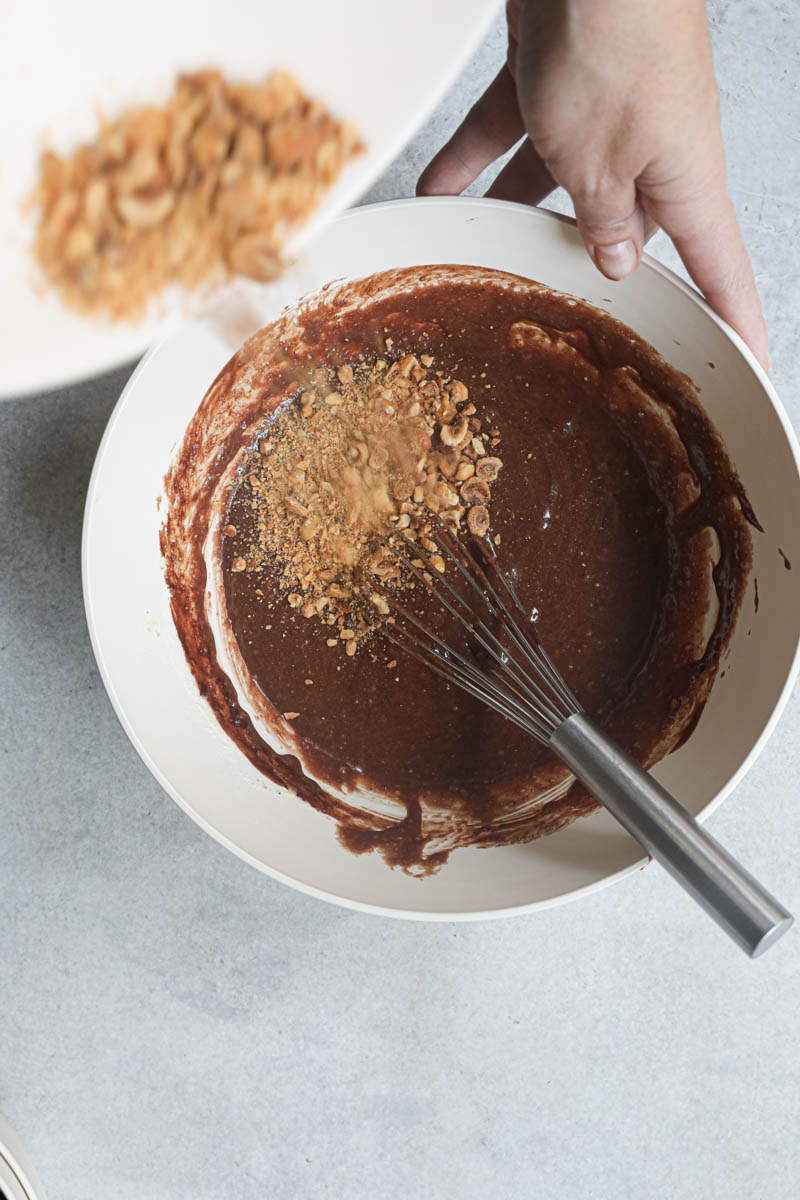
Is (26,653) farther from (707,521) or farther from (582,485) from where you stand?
(707,521)

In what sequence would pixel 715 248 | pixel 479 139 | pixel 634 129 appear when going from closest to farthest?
pixel 634 129 < pixel 715 248 < pixel 479 139

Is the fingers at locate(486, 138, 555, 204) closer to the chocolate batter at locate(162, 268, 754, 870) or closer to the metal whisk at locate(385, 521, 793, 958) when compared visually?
the chocolate batter at locate(162, 268, 754, 870)

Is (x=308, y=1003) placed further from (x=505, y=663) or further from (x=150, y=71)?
(x=150, y=71)

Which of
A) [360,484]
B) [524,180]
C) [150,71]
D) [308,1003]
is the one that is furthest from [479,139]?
[308,1003]

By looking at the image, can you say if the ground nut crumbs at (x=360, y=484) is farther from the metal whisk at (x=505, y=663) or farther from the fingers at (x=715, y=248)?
the fingers at (x=715, y=248)

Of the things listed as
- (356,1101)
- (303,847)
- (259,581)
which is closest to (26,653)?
(259,581)

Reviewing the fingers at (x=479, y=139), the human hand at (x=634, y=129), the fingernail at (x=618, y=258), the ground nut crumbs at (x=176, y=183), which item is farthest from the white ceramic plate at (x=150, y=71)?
the fingers at (x=479, y=139)
